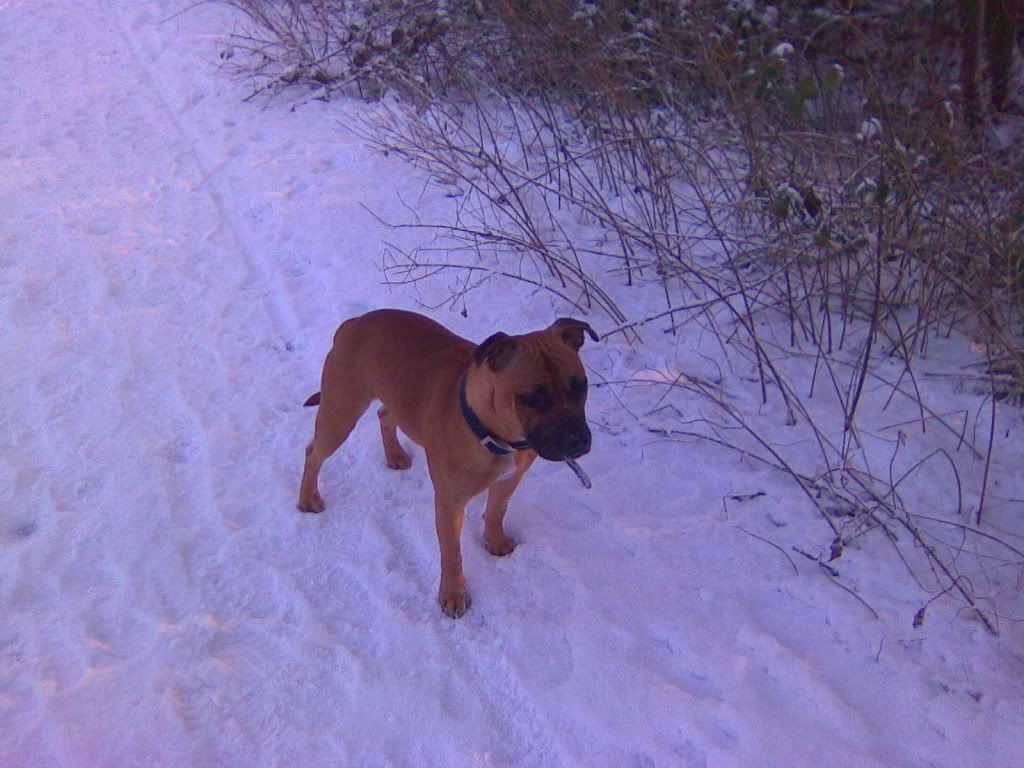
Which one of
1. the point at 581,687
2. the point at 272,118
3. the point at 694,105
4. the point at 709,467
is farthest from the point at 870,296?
the point at 272,118

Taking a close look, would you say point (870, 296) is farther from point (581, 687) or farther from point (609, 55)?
point (581, 687)

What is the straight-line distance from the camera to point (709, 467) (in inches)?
153

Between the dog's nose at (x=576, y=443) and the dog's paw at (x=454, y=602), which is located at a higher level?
the dog's nose at (x=576, y=443)

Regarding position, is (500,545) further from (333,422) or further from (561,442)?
(561,442)

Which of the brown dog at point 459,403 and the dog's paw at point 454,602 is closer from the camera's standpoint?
the brown dog at point 459,403

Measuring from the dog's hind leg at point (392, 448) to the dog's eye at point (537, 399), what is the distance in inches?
52.8

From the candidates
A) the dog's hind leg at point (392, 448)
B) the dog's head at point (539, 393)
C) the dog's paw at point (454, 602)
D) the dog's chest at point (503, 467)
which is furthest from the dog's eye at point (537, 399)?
the dog's hind leg at point (392, 448)

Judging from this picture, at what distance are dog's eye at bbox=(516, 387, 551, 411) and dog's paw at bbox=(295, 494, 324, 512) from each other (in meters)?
1.44

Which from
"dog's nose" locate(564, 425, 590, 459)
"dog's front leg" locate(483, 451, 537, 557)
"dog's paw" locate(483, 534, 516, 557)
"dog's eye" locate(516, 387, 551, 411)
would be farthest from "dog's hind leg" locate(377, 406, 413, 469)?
"dog's nose" locate(564, 425, 590, 459)

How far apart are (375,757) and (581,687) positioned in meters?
0.77

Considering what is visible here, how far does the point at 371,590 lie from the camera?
331cm

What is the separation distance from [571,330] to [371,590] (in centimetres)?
136

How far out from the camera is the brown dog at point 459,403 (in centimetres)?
269

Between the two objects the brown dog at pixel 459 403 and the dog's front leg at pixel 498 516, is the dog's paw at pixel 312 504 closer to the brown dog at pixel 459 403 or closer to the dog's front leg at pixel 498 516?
the brown dog at pixel 459 403
